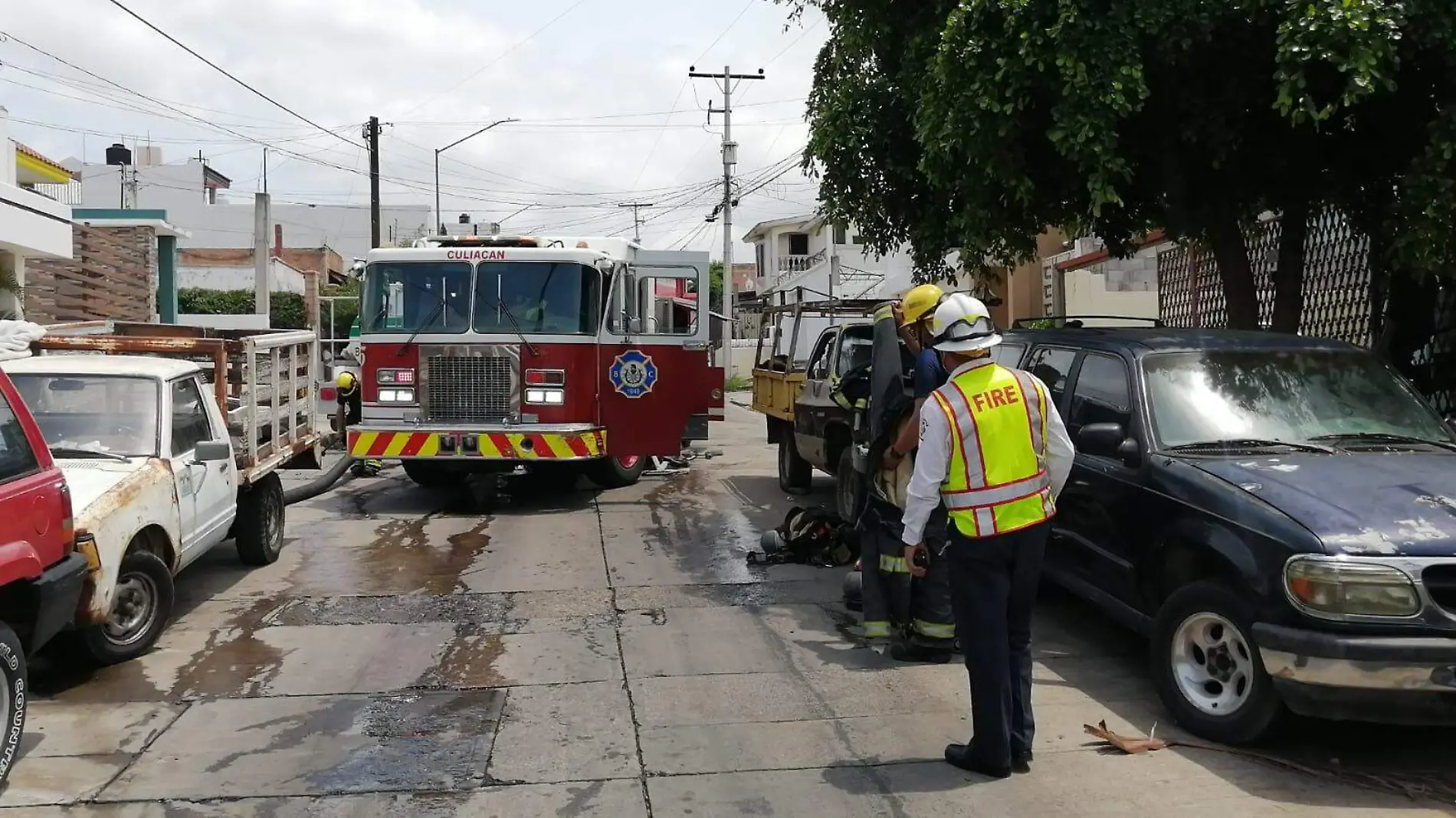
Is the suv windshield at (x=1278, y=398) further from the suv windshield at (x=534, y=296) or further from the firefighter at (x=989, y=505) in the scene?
the suv windshield at (x=534, y=296)

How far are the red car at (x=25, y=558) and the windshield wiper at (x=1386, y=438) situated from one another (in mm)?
5694

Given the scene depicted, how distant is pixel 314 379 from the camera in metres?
11.2

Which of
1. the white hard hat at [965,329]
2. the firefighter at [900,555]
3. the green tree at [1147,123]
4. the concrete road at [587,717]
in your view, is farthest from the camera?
the green tree at [1147,123]

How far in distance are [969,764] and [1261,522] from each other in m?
1.52

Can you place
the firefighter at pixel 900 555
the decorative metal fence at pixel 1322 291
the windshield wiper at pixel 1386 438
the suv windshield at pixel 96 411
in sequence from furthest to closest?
1. the decorative metal fence at pixel 1322 291
2. the suv windshield at pixel 96 411
3. the firefighter at pixel 900 555
4. the windshield wiper at pixel 1386 438

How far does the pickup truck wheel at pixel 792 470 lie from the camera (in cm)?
1291

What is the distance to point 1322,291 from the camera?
10.8 meters

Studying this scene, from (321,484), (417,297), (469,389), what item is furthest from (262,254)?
(469,389)

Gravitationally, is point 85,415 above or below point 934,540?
above

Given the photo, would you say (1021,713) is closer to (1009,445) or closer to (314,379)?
(1009,445)

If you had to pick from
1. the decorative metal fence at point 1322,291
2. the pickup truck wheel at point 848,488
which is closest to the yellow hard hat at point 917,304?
the decorative metal fence at point 1322,291

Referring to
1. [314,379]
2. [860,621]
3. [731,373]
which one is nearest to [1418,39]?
[860,621]

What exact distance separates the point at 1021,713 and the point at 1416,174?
13.3ft

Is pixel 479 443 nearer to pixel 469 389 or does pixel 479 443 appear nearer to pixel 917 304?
pixel 469 389
